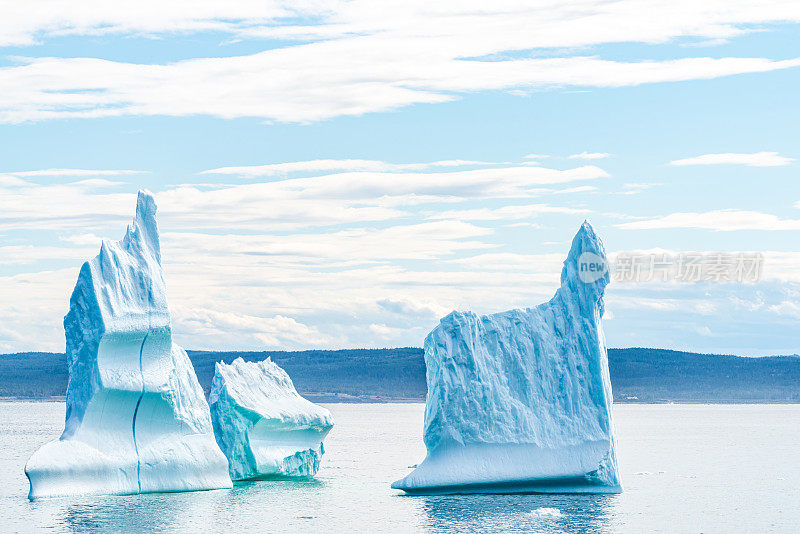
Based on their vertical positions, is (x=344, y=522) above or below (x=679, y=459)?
above

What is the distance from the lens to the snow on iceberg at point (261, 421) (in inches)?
1271

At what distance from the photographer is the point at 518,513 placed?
27203 millimetres

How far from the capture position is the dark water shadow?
25500 millimetres

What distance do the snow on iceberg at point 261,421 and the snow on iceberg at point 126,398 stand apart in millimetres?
2042

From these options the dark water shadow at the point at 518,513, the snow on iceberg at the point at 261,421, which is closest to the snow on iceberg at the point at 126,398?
the snow on iceberg at the point at 261,421

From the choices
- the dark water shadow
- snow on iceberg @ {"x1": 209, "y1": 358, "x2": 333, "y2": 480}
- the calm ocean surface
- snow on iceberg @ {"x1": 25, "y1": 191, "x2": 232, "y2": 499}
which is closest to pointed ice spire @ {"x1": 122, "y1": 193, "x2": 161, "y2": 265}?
snow on iceberg @ {"x1": 25, "y1": 191, "x2": 232, "y2": 499}

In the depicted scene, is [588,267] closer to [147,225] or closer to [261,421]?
[261,421]

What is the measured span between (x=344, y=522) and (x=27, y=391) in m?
139

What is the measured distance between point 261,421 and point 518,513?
28.6ft

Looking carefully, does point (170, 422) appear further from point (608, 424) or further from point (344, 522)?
point (608, 424)

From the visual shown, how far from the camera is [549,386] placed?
2975cm

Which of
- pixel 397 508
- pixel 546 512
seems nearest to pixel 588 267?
pixel 546 512

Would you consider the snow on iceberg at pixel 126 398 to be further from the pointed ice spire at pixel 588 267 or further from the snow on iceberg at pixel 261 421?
the pointed ice spire at pixel 588 267

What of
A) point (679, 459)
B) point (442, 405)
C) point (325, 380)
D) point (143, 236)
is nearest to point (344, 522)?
point (442, 405)
